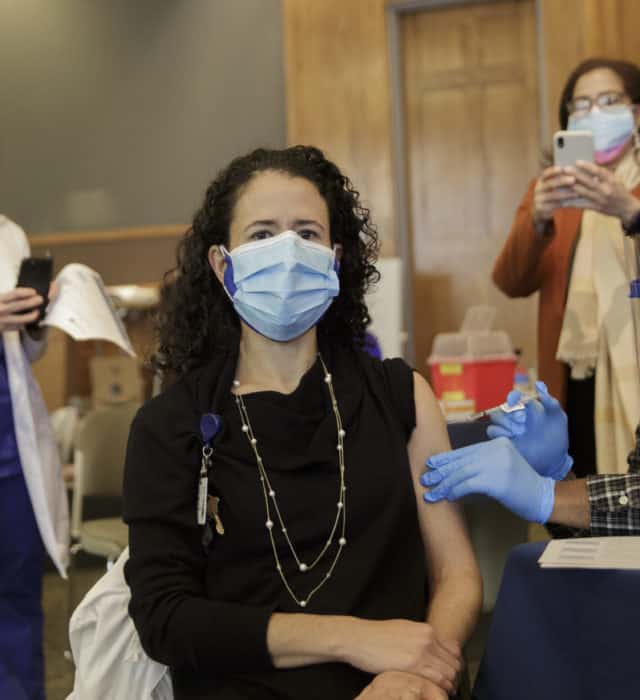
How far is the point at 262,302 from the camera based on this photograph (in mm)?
1459

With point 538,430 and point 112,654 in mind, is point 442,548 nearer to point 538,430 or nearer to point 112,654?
point 538,430

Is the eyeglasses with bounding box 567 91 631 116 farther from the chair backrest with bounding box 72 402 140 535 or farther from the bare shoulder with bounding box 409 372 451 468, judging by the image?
the chair backrest with bounding box 72 402 140 535

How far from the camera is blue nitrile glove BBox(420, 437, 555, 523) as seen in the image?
47.8 inches

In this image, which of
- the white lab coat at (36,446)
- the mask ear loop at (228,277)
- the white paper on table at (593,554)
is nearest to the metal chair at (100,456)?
the white lab coat at (36,446)

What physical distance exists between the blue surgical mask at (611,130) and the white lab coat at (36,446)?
4.68ft

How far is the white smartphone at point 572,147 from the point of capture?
2.15 m

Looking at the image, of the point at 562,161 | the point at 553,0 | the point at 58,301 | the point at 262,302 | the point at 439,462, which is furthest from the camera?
the point at 553,0

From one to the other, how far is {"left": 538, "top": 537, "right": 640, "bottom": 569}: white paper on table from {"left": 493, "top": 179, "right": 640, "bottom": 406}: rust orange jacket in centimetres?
127

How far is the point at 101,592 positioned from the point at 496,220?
3388 millimetres

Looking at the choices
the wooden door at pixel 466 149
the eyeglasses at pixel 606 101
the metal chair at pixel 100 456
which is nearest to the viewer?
the eyeglasses at pixel 606 101

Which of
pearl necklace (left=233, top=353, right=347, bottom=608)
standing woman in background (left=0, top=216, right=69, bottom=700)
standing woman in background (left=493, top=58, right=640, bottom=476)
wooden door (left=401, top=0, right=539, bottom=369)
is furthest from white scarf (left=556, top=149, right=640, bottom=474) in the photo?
wooden door (left=401, top=0, right=539, bottom=369)

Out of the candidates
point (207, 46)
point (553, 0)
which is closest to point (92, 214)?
point (207, 46)

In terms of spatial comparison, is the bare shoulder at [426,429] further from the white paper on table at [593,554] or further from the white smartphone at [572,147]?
the white smartphone at [572,147]

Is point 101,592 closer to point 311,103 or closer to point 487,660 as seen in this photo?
point 487,660
